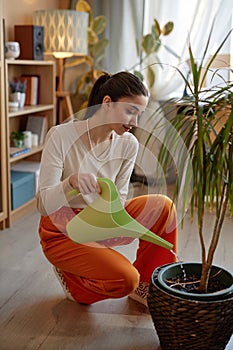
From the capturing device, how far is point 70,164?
212 centimetres

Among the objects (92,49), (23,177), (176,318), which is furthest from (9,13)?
(176,318)

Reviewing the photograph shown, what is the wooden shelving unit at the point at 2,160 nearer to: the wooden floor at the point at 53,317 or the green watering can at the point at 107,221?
the wooden floor at the point at 53,317

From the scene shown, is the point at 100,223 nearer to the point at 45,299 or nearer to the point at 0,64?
the point at 45,299

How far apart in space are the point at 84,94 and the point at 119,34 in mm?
570

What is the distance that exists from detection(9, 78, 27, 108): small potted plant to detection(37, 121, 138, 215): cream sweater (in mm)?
1549

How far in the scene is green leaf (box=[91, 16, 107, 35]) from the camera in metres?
4.23

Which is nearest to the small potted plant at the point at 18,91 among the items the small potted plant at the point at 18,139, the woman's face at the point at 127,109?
the small potted plant at the point at 18,139

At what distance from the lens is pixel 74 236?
191 cm

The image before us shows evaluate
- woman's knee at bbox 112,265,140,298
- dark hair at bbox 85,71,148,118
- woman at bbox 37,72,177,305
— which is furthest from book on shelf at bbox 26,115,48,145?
woman's knee at bbox 112,265,140,298

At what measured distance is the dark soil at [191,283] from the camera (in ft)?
5.86

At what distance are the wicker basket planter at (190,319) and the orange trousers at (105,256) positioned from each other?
28 cm

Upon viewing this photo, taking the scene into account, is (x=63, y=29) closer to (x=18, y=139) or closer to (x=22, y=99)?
(x=22, y=99)

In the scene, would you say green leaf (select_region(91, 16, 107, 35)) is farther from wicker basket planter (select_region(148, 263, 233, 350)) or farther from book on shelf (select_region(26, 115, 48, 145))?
wicker basket planter (select_region(148, 263, 233, 350))

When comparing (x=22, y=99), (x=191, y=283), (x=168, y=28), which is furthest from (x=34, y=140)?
(x=191, y=283)
